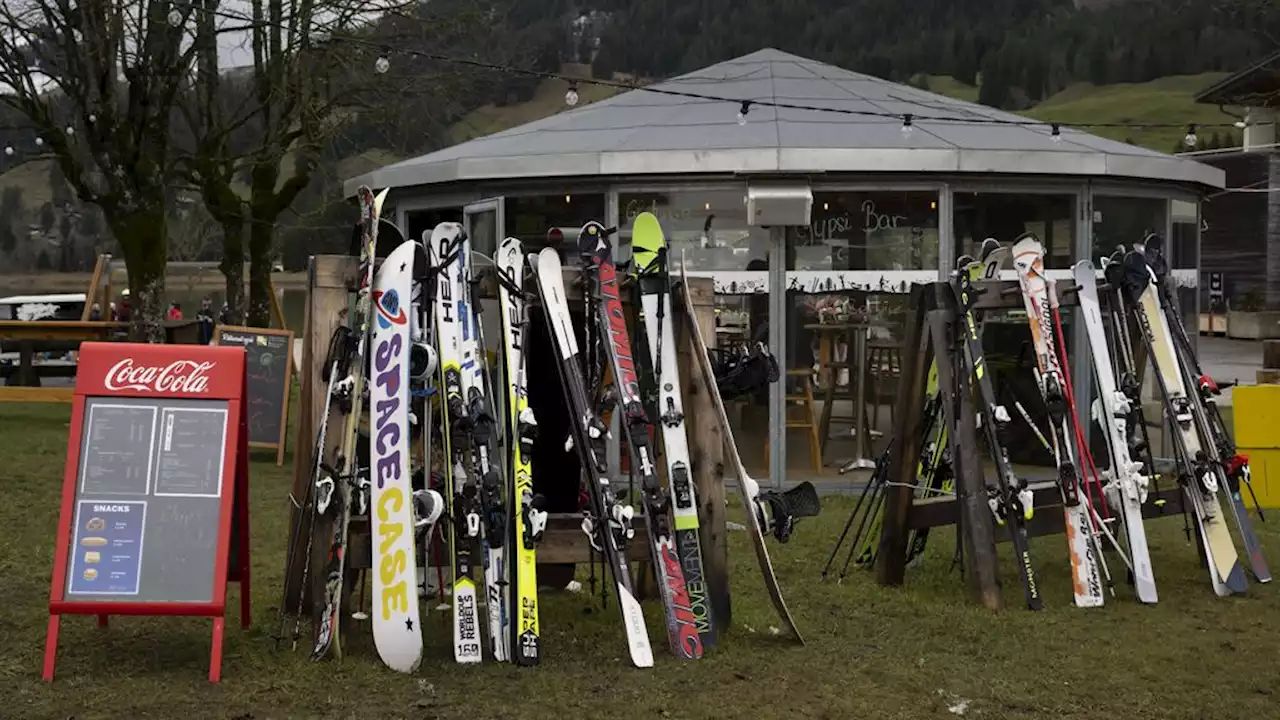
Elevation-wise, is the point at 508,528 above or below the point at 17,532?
above

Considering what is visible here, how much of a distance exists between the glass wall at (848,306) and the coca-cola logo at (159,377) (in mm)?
5634

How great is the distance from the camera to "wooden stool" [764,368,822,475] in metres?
10.2

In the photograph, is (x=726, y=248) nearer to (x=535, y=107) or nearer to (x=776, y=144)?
(x=776, y=144)

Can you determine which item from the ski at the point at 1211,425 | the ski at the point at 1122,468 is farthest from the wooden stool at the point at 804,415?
the ski at the point at 1122,468

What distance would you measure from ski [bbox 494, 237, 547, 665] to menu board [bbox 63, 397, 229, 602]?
3.70 feet

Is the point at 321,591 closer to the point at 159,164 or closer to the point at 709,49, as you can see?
the point at 159,164

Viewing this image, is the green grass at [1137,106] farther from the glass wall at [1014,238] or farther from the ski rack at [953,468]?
the ski rack at [953,468]

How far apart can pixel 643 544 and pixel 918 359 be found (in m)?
2.07

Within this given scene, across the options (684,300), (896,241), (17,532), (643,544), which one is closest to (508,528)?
(643,544)

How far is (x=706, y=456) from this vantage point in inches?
232

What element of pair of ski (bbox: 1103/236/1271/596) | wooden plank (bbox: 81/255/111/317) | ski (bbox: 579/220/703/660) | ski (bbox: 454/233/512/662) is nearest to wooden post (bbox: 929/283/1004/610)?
pair of ski (bbox: 1103/236/1271/596)

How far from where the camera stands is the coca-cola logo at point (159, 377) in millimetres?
5148

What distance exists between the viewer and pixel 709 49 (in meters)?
79.9

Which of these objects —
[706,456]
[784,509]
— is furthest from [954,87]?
[784,509]
